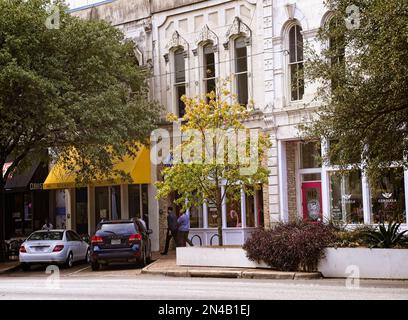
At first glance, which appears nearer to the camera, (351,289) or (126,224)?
(351,289)

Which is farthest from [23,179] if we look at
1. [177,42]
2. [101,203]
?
[177,42]

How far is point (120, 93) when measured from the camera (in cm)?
2594

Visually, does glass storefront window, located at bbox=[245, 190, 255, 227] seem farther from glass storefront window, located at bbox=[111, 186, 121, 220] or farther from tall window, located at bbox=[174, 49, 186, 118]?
glass storefront window, located at bbox=[111, 186, 121, 220]

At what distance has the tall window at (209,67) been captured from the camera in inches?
1124

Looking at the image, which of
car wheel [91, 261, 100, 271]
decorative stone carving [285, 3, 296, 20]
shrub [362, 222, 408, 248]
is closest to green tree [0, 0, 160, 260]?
car wheel [91, 261, 100, 271]

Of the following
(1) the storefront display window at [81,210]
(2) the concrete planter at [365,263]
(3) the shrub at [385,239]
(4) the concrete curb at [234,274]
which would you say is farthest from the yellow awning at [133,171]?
(3) the shrub at [385,239]

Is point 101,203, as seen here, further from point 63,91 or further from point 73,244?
point 63,91

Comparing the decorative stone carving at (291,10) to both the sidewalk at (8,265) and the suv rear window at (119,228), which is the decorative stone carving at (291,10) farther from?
the sidewalk at (8,265)

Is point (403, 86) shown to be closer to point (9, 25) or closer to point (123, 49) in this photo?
point (9, 25)

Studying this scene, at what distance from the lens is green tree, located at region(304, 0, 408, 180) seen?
14039mm

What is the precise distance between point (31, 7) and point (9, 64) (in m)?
2.85

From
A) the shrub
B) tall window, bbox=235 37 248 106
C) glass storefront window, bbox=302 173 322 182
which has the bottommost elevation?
the shrub
